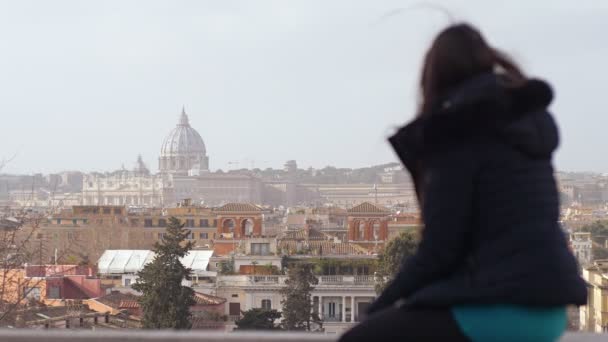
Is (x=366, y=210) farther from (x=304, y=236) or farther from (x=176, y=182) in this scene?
(x=176, y=182)

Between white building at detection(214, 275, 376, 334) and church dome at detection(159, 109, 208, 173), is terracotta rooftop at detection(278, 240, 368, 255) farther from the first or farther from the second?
church dome at detection(159, 109, 208, 173)

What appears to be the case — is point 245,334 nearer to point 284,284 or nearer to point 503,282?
point 503,282

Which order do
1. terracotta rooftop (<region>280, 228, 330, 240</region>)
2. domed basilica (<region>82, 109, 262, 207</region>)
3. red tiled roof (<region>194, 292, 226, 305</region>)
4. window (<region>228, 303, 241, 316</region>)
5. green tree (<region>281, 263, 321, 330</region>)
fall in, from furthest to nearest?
domed basilica (<region>82, 109, 262, 207</region>), terracotta rooftop (<region>280, 228, 330, 240</region>), window (<region>228, 303, 241, 316</region>), red tiled roof (<region>194, 292, 226, 305</region>), green tree (<region>281, 263, 321, 330</region>)

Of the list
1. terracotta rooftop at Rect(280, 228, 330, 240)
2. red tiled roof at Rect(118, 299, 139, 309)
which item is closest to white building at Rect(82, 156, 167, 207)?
terracotta rooftop at Rect(280, 228, 330, 240)

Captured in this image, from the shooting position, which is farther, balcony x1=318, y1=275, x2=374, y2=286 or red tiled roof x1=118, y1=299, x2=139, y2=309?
balcony x1=318, y1=275, x2=374, y2=286

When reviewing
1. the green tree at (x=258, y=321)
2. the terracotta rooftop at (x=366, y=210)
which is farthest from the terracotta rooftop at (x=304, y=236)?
the green tree at (x=258, y=321)

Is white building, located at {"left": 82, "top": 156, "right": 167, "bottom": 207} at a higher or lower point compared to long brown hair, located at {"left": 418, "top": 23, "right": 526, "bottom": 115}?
higher

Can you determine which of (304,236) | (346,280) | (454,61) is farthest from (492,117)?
(304,236)

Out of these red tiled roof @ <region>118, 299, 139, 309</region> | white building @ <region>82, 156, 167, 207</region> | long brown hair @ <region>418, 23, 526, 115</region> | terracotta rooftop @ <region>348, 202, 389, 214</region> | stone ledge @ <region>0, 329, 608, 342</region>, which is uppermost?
white building @ <region>82, 156, 167, 207</region>

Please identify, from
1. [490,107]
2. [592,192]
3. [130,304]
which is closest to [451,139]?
[490,107]
